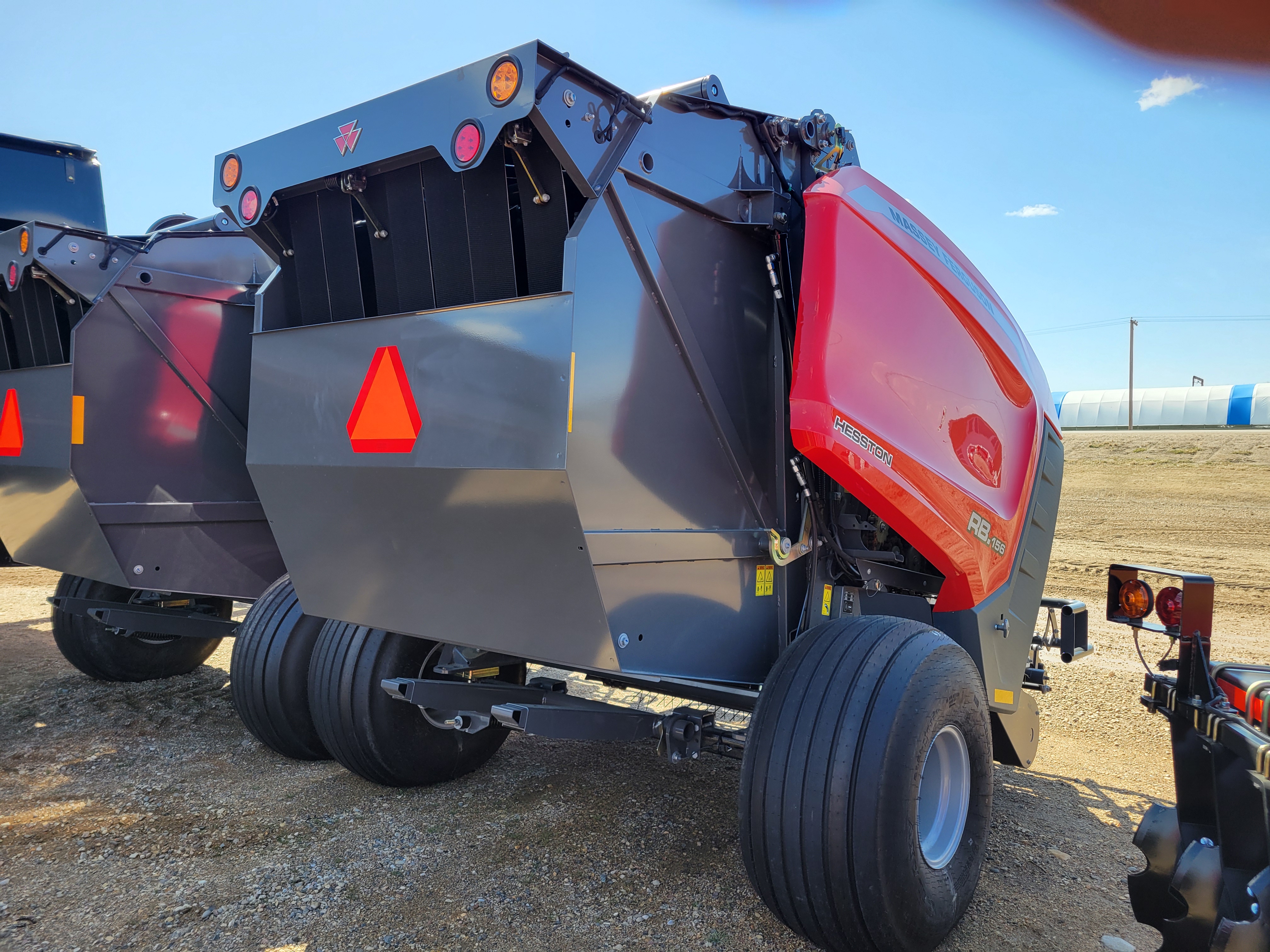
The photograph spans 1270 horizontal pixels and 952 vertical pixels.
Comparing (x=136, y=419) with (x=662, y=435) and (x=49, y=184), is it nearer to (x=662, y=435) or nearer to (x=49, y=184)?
(x=49, y=184)

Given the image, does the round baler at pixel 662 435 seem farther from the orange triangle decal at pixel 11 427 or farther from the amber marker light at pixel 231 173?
the orange triangle decal at pixel 11 427

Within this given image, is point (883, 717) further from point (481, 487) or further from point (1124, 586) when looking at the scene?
point (481, 487)

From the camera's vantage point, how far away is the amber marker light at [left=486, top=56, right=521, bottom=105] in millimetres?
2305

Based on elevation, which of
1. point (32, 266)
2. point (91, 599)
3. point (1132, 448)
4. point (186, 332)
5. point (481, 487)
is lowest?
point (1132, 448)

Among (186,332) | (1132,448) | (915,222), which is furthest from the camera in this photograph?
(1132,448)

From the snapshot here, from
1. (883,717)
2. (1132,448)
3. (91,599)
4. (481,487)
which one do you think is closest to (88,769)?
(91,599)

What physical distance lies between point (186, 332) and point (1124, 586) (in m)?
5.03

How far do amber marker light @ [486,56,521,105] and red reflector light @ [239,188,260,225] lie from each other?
1.14 metres

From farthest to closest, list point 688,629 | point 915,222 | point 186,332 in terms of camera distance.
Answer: point 186,332 < point 915,222 < point 688,629

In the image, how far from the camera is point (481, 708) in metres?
3.50

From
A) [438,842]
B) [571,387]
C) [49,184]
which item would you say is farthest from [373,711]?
[49,184]

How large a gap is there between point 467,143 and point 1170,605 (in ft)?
7.96

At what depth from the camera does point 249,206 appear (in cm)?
Result: 308

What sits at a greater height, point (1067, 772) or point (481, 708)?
point (481, 708)
